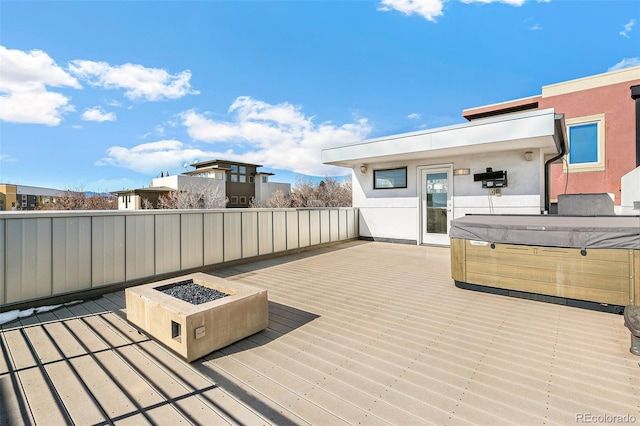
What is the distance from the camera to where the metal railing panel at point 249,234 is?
216 inches

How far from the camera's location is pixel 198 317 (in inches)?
81.0

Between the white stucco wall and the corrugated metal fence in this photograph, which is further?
the white stucco wall

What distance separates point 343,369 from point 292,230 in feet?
15.5

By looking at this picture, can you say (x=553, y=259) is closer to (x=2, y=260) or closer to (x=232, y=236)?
(x=232, y=236)

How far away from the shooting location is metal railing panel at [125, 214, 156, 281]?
389cm

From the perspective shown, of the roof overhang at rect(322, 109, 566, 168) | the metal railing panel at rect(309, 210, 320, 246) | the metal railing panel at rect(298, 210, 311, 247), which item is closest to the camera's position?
the roof overhang at rect(322, 109, 566, 168)

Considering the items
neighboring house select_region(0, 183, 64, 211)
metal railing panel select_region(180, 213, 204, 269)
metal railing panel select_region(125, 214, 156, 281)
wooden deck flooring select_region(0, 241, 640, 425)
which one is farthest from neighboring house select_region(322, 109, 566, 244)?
neighboring house select_region(0, 183, 64, 211)

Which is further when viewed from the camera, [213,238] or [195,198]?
[195,198]

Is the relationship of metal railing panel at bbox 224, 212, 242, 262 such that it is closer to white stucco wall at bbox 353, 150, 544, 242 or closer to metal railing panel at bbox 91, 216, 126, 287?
metal railing panel at bbox 91, 216, 126, 287

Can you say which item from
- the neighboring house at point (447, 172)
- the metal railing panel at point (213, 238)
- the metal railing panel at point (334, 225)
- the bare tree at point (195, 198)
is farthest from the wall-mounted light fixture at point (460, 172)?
the bare tree at point (195, 198)

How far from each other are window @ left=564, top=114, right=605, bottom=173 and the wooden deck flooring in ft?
39.9

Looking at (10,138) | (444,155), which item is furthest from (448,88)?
(10,138)

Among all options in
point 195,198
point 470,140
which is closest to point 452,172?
point 470,140

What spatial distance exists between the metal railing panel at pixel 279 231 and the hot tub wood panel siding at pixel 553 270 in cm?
357
